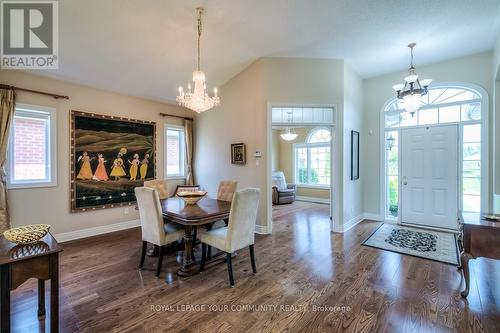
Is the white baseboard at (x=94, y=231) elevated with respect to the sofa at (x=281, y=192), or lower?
lower

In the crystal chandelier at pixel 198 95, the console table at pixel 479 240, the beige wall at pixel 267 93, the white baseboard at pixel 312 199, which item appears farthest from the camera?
the white baseboard at pixel 312 199

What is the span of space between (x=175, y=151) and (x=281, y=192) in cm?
342

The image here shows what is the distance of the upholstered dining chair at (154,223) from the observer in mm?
2654

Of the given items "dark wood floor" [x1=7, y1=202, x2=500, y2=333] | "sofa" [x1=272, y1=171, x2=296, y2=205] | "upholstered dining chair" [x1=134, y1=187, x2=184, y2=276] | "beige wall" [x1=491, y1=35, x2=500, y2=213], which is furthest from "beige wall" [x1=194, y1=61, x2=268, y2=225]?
"beige wall" [x1=491, y1=35, x2=500, y2=213]

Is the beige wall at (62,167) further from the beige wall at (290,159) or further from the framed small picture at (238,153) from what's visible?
the beige wall at (290,159)

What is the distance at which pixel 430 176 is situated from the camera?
4629 mm

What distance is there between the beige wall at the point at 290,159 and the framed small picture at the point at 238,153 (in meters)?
4.10

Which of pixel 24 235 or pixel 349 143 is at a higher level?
pixel 349 143


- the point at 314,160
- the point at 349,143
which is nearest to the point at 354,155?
the point at 349,143

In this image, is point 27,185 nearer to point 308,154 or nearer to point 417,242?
point 417,242

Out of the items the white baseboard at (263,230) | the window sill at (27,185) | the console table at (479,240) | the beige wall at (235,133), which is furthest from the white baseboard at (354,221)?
the window sill at (27,185)

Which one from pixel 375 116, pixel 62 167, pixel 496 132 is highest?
pixel 375 116

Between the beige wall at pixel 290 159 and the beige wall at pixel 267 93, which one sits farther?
the beige wall at pixel 290 159

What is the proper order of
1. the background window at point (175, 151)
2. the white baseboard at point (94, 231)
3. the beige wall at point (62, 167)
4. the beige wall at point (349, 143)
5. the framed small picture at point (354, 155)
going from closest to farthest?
the beige wall at point (62, 167) → the white baseboard at point (94, 231) → the beige wall at point (349, 143) → the framed small picture at point (354, 155) → the background window at point (175, 151)
